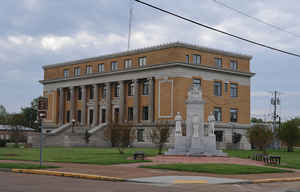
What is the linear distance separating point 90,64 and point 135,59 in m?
13.0

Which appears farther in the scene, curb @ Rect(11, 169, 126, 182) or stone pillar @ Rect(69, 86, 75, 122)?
stone pillar @ Rect(69, 86, 75, 122)

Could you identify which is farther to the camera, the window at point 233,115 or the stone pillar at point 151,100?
the window at point 233,115

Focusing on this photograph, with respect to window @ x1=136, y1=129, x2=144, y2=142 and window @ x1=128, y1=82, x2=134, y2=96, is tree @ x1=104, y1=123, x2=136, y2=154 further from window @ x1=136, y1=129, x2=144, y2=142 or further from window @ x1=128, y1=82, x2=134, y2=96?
window @ x1=128, y1=82, x2=134, y2=96

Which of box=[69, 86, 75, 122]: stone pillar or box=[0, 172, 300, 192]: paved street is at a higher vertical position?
box=[69, 86, 75, 122]: stone pillar

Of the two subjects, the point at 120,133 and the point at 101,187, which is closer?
the point at 101,187

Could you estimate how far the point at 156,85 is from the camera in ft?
251

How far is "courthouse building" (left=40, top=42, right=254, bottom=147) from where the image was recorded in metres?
73.9

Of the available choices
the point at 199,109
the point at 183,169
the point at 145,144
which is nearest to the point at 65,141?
the point at 145,144

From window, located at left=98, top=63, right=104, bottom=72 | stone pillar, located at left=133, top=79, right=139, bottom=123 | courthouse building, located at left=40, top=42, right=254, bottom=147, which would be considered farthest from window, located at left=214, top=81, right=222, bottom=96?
window, located at left=98, top=63, right=104, bottom=72

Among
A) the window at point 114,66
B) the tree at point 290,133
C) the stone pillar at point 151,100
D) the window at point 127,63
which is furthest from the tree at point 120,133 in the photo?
the window at point 114,66

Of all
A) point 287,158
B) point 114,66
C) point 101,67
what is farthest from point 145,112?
point 287,158

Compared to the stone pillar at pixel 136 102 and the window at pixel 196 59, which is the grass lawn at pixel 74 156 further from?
the stone pillar at pixel 136 102

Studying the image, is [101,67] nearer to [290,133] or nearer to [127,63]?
[127,63]

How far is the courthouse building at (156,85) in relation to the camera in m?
73.9
